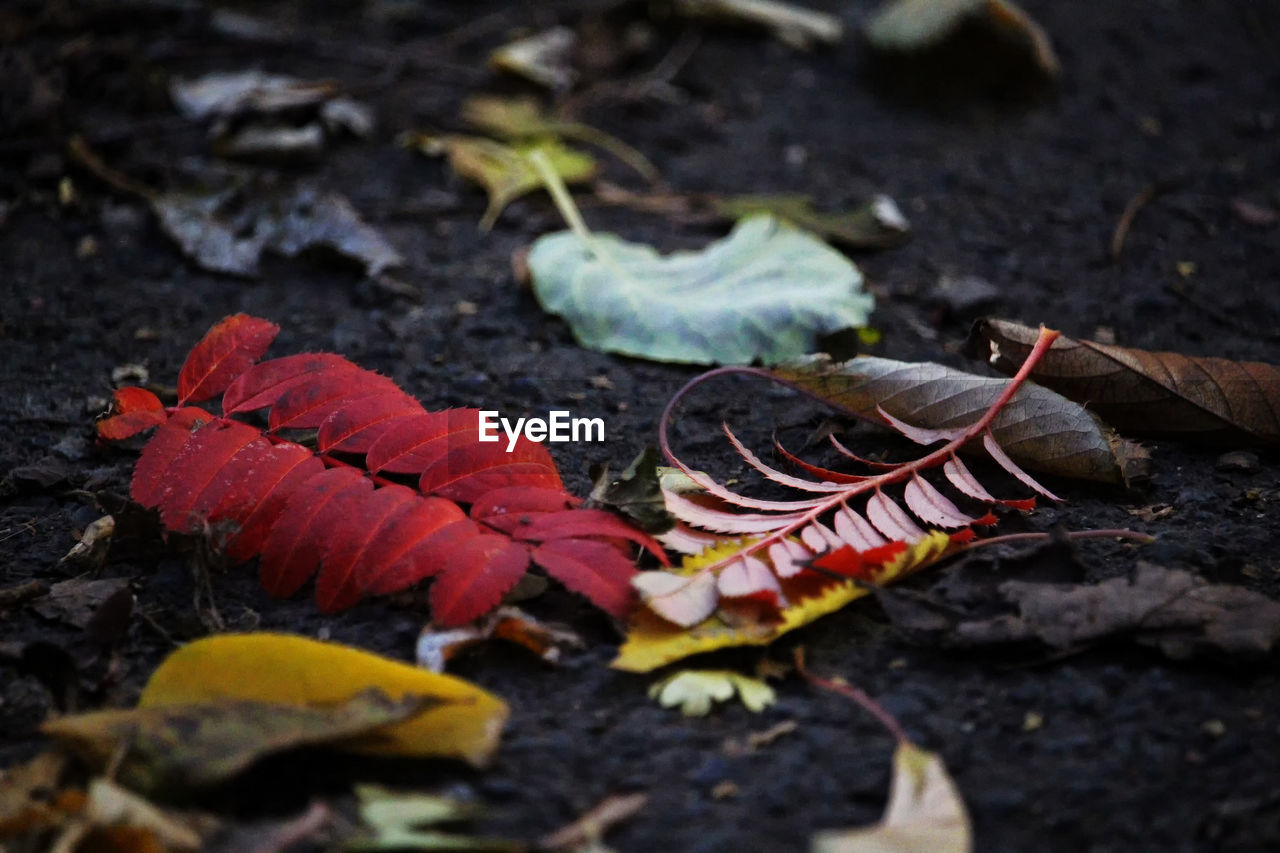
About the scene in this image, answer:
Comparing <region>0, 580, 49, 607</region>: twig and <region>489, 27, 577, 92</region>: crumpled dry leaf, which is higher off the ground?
<region>489, 27, 577, 92</region>: crumpled dry leaf

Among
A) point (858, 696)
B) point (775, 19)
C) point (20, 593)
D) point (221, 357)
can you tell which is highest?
point (775, 19)

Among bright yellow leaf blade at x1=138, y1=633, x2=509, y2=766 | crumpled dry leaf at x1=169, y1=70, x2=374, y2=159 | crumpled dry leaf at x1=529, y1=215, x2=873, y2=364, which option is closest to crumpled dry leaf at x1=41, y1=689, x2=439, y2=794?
bright yellow leaf blade at x1=138, y1=633, x2=509, y2=766

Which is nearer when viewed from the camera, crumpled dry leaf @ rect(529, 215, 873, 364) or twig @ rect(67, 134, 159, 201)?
crumpled dry leaf @ rect(529, 215, 873, 364)

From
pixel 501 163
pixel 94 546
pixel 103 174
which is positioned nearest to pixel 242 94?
pixel 103 174

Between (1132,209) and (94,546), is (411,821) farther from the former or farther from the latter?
(1132,209)

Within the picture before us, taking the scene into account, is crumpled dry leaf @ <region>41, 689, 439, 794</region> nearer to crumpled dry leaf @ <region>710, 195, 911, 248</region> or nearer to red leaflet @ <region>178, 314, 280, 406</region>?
red leaflet @ <region>178, 314, 280, 406</region>

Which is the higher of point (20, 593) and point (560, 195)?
point (560, 195)

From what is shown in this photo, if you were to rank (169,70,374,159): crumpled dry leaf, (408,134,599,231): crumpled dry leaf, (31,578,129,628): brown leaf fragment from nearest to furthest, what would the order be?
(31,578,129,628): brown leaf fragment, (408,134,599,231): crumpled dry leaf, (169,70,374,159): crumpled dry leaf
